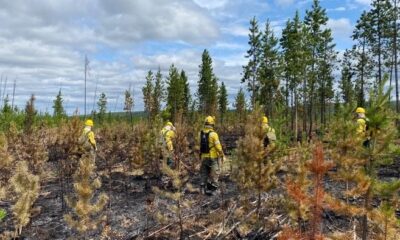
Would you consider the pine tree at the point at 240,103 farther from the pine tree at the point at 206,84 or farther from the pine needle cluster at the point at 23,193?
the pine needle cluster at the point at 23,193

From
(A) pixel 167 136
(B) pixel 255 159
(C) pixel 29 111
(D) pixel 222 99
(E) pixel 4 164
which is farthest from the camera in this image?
(D) pixel 222 99

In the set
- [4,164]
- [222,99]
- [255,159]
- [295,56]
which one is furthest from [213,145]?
[222,99]

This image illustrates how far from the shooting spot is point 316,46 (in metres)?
39.6

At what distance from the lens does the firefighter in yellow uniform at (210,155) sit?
1206 centimetres

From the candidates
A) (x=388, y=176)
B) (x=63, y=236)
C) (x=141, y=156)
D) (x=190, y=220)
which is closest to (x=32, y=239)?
(x=63, y=236)

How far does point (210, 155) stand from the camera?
12.1m

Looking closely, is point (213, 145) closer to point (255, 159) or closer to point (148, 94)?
point (255, 159)

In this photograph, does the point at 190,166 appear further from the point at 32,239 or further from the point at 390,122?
the point at 390,122

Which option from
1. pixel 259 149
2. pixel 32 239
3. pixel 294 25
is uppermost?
pixel 294 25

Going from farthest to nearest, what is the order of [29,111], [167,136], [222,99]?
[222,99] → [29,111] → [167,136]

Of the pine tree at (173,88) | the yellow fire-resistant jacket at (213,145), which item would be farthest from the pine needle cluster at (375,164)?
the pine tree at (173,88)

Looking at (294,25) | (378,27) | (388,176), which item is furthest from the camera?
(294,25)

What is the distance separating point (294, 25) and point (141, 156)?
92.1 feet

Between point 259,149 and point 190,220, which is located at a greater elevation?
point 259,149
